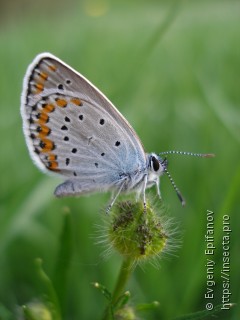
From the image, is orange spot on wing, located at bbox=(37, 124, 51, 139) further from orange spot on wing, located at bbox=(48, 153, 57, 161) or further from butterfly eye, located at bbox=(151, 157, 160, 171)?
butterfly eye, located at bbox=(151, 157, 160, 171)

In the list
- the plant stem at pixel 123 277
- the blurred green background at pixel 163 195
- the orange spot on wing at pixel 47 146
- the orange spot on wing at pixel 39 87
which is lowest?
the blurred green background at pixel 163 195

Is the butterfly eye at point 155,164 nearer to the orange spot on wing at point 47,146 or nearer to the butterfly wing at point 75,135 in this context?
the butterfly wing at point 75,135

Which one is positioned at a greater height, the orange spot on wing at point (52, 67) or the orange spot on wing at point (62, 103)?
the orange spot on wing at point (52, 67)

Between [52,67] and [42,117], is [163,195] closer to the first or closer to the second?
[42,117]

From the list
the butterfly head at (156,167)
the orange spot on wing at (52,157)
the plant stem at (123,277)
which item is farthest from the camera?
the orange spot on wing at (52,157)

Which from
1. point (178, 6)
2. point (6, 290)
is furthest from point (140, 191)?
point (178, 6)

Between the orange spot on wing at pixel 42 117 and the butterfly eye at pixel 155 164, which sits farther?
the orange spot on wing at pixel 42 117

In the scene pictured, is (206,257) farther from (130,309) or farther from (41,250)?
(41,250)

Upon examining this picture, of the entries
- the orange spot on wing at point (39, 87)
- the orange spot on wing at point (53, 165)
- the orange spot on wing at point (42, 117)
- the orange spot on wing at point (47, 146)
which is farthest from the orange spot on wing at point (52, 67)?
the orange spot on wing at point (53, 165)

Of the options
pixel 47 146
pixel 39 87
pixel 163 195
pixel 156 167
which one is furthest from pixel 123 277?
pixel 163 195
